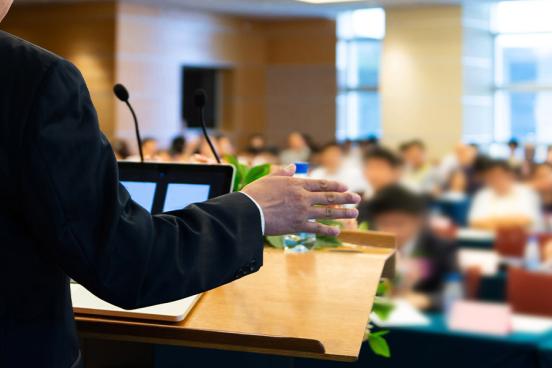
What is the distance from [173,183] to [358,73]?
12.8 metres

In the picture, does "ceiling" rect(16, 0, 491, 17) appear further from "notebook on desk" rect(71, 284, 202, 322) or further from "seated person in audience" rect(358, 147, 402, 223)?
"notebook on desk" rect(71, 284, 202, 322)

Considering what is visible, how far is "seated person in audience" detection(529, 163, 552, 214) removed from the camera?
572cm

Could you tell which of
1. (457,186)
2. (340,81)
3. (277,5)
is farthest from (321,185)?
(340,81)

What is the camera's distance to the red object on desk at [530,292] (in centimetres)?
378

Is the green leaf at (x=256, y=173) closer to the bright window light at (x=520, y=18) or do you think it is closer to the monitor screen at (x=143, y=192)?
the monitor screen at (x=143, y=192)

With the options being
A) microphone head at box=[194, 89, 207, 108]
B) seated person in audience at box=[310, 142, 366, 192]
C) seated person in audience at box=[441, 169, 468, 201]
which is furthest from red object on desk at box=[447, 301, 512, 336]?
seated person in audience at box=[310, 142, 366, 192]

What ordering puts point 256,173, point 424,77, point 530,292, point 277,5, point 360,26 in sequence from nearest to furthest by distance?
point 256,173
point 530,292
point 424,77
point 277,5
point 360,26

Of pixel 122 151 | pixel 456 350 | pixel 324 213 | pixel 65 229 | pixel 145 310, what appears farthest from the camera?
pixel 122 151

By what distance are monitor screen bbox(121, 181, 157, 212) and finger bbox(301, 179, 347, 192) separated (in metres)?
0.70

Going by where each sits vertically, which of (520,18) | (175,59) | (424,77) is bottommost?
(424,77)

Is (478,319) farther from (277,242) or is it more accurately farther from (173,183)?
(173,183)

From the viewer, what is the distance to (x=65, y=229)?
886 millimetres

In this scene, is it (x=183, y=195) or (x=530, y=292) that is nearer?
(x=183, y=195)

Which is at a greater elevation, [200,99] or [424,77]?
[424,77]
